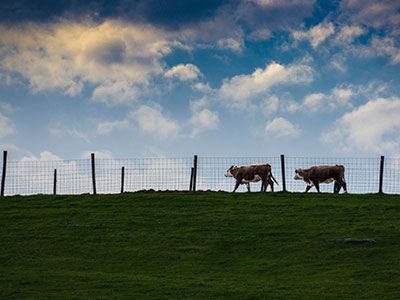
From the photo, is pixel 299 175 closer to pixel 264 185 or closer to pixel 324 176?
pixel 324 176

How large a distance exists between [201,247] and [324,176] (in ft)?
57.6

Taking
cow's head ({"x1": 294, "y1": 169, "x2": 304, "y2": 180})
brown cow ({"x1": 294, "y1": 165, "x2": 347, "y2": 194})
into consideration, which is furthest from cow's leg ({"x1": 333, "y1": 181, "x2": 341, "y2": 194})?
cow's head ({"x1": 294, "y1": 169, "x2": 304, "y2": 180})

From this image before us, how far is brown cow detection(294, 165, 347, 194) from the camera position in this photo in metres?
36.1

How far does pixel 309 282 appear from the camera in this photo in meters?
16.7

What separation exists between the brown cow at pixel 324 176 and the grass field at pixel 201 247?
488cm

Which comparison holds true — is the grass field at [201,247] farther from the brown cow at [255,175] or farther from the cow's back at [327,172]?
the brown cow at [255,175]

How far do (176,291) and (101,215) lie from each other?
12141 mm

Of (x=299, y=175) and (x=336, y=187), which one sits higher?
(x=299, y=175)

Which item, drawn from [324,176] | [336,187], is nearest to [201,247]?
[324,176]

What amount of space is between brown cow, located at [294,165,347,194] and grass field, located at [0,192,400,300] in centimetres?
488

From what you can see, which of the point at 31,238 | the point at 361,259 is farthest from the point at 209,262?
the point at 31,238

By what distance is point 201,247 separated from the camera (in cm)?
2117

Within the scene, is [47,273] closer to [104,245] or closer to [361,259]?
[104,245]

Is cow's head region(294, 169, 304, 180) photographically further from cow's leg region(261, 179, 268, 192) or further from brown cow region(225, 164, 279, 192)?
cow's leg region(261, 179, 268, 192)
